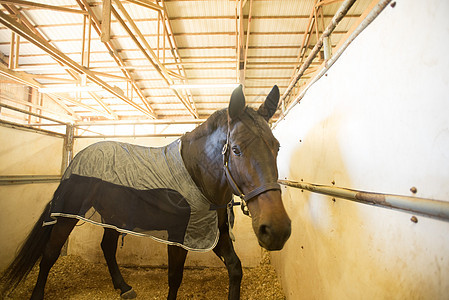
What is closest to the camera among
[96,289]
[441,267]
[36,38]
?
[441,267]

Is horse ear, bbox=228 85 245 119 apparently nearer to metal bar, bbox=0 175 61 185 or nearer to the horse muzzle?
the horse muzzle

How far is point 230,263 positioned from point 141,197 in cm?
91

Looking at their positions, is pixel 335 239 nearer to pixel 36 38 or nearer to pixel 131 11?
pixel 36 38

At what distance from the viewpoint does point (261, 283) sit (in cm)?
237

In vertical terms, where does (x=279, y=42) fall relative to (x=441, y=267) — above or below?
above

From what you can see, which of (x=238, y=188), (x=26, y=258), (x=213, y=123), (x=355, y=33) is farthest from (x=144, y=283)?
(x=355, y=33)

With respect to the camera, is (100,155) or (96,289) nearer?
(100,155)

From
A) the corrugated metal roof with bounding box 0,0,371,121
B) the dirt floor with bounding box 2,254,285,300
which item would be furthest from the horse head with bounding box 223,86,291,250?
the corrugated metal roof with bounding box 0,0,371,121

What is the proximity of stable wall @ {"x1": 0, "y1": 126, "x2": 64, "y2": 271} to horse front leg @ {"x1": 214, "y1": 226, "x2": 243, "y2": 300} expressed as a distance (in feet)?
8.97

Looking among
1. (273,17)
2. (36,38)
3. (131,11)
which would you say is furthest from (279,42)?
(36,38)

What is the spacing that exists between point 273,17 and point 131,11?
441 centimetres

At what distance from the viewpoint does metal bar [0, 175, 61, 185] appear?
239cm

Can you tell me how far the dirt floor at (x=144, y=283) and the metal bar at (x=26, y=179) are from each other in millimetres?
1165

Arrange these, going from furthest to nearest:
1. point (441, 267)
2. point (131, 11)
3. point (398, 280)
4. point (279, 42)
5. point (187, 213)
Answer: point (279, 42)
point (131, 11)
point (187, 213)
point (398, 280)
point (441, 267)
